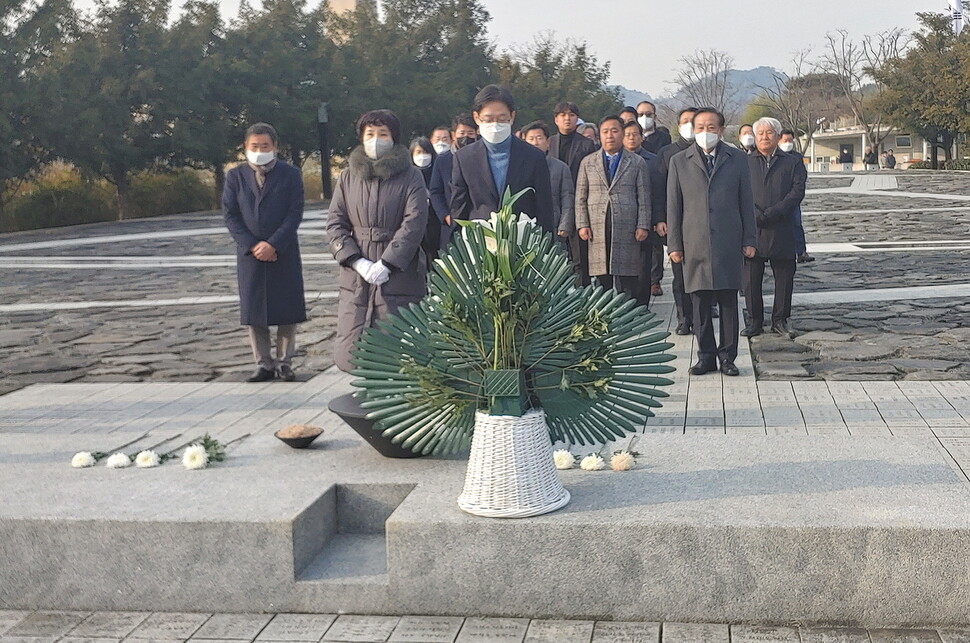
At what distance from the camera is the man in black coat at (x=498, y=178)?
6656 millimetres

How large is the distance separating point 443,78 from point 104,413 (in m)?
38.2

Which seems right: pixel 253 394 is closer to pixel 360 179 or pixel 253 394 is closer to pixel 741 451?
pixel 360 179

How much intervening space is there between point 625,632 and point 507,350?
105 cm

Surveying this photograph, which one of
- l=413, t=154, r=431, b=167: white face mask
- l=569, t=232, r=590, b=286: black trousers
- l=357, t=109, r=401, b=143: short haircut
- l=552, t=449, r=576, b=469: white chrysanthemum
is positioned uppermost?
l=357, t=109, r=401, b=143: short haircut

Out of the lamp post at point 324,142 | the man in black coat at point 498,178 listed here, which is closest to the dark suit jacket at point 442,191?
the man in black coat at point 498,178

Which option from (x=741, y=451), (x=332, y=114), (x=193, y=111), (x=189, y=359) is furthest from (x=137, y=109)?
(x=741, y=451)

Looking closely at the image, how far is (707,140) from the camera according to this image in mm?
7688

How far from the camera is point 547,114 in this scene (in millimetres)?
49250

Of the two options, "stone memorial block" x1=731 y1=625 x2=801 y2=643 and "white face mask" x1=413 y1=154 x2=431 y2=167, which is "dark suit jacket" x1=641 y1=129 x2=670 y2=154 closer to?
"white face mask" x1=413 y1=154 x2=431 y2=167

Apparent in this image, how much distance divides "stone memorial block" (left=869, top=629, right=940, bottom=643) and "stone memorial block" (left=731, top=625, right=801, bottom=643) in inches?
9.8

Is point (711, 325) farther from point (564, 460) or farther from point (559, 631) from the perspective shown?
point (559, 631)

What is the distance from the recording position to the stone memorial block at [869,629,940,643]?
141 inches

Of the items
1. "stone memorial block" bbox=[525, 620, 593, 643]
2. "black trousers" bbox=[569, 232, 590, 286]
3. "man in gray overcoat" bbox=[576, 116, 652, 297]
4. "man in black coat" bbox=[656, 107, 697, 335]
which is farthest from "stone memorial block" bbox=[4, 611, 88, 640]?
A: "man in black coat" bbox=[656, 107, 697, 335]

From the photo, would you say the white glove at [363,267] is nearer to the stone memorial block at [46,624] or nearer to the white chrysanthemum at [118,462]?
the white chrysanthemum at [118,462]
